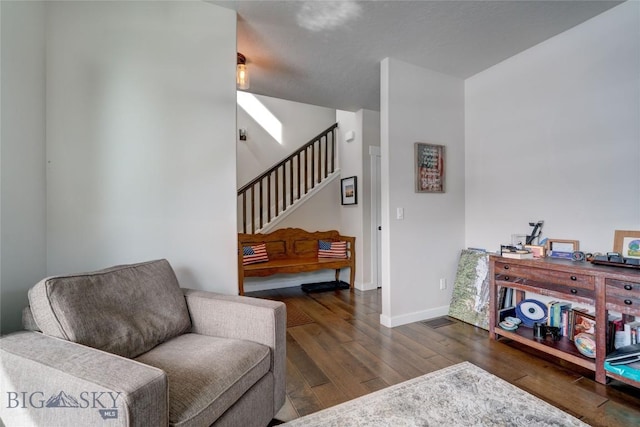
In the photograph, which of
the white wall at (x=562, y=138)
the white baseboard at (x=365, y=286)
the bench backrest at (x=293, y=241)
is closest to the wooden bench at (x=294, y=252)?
the bench backrest at (x=293, y=241)

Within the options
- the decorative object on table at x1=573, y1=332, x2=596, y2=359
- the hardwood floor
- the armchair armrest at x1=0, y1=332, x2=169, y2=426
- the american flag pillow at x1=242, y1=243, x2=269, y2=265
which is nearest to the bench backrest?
the american flag pillow at x1=242, y1=243, x2=269, y2=265

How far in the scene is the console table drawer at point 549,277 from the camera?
1.89 m

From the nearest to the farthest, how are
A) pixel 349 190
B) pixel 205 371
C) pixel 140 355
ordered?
pixel 205 371 < pixel 140 355 < pixel 349 190

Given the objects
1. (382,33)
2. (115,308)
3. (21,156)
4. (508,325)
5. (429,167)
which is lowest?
(508,325)

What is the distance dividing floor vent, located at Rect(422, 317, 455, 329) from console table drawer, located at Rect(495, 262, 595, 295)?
0.76 metres

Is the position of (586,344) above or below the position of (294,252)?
below

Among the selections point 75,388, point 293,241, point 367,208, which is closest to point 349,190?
point 367,208

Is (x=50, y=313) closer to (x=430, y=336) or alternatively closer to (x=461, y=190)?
(x=430, y=336)

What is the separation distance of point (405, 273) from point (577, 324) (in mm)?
1315

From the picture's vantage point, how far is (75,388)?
2.72ft

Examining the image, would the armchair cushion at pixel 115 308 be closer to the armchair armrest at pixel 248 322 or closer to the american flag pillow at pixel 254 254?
the armchair armrest at pixel 248 322

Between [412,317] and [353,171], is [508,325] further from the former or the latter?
[353,171]

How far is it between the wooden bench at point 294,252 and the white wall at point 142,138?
1510 millimetres

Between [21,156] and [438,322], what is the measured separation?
343 cm
